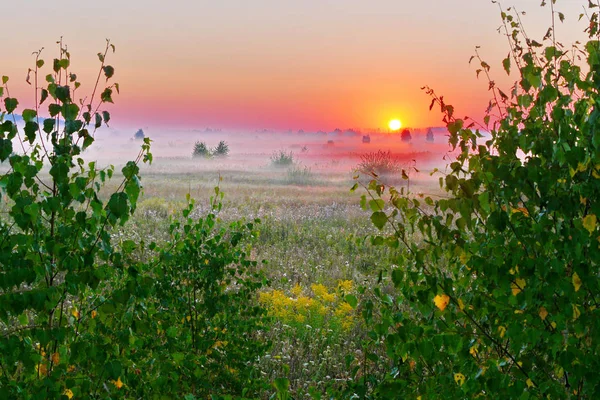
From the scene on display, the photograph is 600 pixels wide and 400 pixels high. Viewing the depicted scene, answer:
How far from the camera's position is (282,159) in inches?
1276

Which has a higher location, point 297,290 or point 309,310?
point 297,290

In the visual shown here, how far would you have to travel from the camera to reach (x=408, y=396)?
3066 millimetres

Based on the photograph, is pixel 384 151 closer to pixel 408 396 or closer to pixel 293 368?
pixel 293 368

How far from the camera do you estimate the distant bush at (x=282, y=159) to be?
3222 centimetres

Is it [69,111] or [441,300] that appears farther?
[69,111]

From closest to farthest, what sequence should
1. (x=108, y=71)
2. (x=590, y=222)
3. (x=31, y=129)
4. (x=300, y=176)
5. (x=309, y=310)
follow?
(x=590, y=222) < (x=31, y=129) < (x=108, y=71) < (x=309, y=310) < (x=300, y=176)

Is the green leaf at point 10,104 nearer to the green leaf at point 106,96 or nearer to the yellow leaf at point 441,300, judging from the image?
the green leaf at point 106,96

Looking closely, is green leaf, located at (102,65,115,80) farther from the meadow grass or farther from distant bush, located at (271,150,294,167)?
distant bush, located at (271,150,294,167)

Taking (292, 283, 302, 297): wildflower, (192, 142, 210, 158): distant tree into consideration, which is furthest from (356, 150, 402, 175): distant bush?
(292, 283, 302, 297): wildflower

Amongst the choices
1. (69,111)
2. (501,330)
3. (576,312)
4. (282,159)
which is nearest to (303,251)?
(501,330)

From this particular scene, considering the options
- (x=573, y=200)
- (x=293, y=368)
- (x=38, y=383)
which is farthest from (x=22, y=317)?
(x=293, y=368)

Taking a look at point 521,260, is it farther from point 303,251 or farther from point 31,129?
point 303,251

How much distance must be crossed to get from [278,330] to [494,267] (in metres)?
4.76

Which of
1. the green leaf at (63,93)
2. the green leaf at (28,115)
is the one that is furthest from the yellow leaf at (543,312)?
the green leaf at (28,115)
